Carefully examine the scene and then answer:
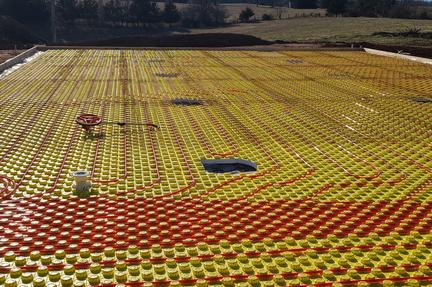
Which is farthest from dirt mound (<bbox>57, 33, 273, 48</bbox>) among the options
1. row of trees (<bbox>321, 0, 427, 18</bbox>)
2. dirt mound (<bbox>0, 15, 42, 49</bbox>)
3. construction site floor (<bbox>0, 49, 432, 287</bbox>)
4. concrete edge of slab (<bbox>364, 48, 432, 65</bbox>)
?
row of trees (<bbox>321, 0, 427, 18</bbox>)

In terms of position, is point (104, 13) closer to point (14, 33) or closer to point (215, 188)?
point (14, 33)

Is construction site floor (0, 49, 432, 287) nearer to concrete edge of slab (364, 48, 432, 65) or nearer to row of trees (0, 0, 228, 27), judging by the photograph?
concrete edge of slab (364, 48, 432, 65)

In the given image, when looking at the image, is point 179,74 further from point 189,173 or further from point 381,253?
point 381,253

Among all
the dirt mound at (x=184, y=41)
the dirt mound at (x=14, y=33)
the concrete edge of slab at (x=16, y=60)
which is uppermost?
the dirt mound at (x=14, y=33)

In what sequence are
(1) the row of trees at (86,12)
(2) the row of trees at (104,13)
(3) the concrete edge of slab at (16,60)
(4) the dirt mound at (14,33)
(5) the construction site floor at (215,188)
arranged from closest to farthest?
(5) the construction site floor at (215,188) → (3) the concrete edge of slab at (16,60) → (4) the dirt mound at (14,33) → (1) the row of trees at (86,12) → (2) the row of trees at (104,13)

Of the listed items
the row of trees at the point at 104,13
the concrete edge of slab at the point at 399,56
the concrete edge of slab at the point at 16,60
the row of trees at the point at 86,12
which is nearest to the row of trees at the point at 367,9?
the row of trees at the point at 104,13

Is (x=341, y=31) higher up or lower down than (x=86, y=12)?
lower down

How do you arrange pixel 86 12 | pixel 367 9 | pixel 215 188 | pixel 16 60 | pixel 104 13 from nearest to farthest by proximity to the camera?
pixel 215 188, pixel 16 60, pixel 86 12, pixel 104 13, pixel 367 9

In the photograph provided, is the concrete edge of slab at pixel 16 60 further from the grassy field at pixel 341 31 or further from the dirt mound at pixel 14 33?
the grassy field at pixel 341 31

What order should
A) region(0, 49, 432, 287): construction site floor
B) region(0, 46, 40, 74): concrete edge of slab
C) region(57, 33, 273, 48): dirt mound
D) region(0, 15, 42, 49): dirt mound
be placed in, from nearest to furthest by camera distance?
region(0, 49, 432, 287): construction site floor, region(0, 46, 40, 74): concrete edge of slab, region(57, 33, 273, 48): dirt mound, region(0, 15, 42, 49): dirt mound

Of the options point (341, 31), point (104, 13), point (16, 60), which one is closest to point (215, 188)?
point (16, 60)

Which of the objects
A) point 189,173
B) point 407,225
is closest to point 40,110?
point 189,173
